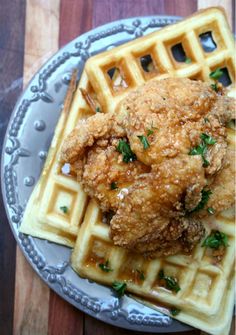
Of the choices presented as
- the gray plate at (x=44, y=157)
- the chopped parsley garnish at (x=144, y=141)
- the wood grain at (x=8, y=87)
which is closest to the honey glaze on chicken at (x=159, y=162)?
the chopped parsley garnish at (x=144, y=141)

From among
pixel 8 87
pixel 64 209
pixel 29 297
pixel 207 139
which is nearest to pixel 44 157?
pixel 64 209

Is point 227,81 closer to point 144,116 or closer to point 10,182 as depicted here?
point 144,116

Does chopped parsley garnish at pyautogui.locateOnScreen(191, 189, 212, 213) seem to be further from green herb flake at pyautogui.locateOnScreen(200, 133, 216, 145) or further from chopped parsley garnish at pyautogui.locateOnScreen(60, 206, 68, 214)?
chopped parsley garnish at pyautogui.locateOnScreen(60, 206, 68, 214)

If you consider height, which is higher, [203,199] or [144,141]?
[144,141]

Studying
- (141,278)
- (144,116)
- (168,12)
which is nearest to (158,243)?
(141,278)

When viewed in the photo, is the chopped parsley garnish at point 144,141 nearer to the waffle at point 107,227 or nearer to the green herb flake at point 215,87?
the waffle at point 107,227

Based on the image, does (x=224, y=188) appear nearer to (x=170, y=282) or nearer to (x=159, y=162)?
(x=159, y=162)
